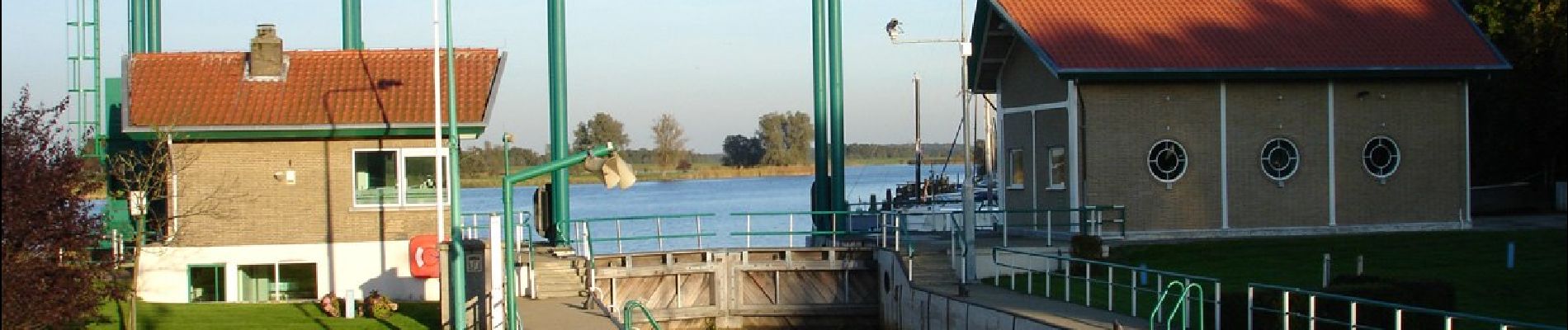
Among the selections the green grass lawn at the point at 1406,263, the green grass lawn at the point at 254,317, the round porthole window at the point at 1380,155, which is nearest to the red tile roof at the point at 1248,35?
the round porthole window at the point at 1380,155

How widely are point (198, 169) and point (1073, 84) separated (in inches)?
660

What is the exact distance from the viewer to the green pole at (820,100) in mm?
37438

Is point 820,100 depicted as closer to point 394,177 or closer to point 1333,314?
point 394,177

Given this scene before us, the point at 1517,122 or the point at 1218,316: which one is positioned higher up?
the point at 1517,122

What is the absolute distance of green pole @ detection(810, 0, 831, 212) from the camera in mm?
37438

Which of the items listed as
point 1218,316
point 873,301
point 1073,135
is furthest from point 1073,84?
point 1218,316

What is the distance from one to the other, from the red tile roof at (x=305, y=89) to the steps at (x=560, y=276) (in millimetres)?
2981

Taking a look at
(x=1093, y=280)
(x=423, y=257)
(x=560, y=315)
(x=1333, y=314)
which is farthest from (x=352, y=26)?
(x=1333, y=314)

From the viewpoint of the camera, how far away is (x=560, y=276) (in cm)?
3114

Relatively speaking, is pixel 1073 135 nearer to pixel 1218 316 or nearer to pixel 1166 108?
pixel 1166 108

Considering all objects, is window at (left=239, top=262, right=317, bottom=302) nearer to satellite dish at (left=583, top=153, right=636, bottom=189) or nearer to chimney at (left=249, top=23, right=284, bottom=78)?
chimney at (left=249, top=23, right=284, bottom=78)

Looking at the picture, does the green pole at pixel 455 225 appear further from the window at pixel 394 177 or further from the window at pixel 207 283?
the window at pixel 207 283

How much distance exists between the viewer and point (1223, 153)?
112 ft

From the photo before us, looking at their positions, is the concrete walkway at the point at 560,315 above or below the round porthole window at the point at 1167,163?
below
